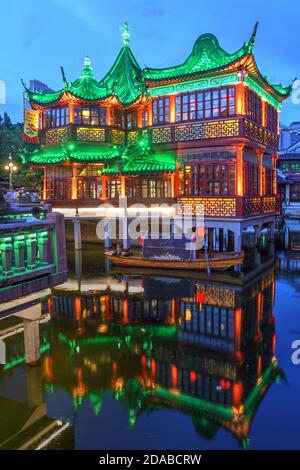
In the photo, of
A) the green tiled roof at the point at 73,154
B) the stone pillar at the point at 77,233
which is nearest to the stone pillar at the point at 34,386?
the stone pillar at the point at 77,233

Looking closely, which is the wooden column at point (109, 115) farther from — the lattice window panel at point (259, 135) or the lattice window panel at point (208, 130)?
the lattice window panel at point (259, 135)

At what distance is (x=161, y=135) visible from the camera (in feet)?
81.7

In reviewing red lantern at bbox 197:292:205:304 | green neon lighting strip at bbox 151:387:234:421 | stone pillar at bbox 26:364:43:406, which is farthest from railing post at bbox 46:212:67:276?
red lantern at bbox 197:292:205:304

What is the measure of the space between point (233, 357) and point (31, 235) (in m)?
6.55

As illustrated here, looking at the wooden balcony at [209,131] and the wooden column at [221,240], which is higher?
the wooden balcony at [209,131]

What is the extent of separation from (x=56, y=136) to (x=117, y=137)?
4.29 metres

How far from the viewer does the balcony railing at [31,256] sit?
24.6 feet

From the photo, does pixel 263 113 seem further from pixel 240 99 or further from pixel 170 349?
pixel 170 349

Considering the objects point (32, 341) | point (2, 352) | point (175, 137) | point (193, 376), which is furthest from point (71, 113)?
point (193, 376)

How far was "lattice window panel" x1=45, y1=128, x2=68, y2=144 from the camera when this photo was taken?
92.4 feet

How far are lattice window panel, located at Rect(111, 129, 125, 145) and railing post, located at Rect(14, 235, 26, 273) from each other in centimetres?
2156

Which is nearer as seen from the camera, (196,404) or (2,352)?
(196,404)

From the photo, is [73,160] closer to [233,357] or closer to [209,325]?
[209,325]
